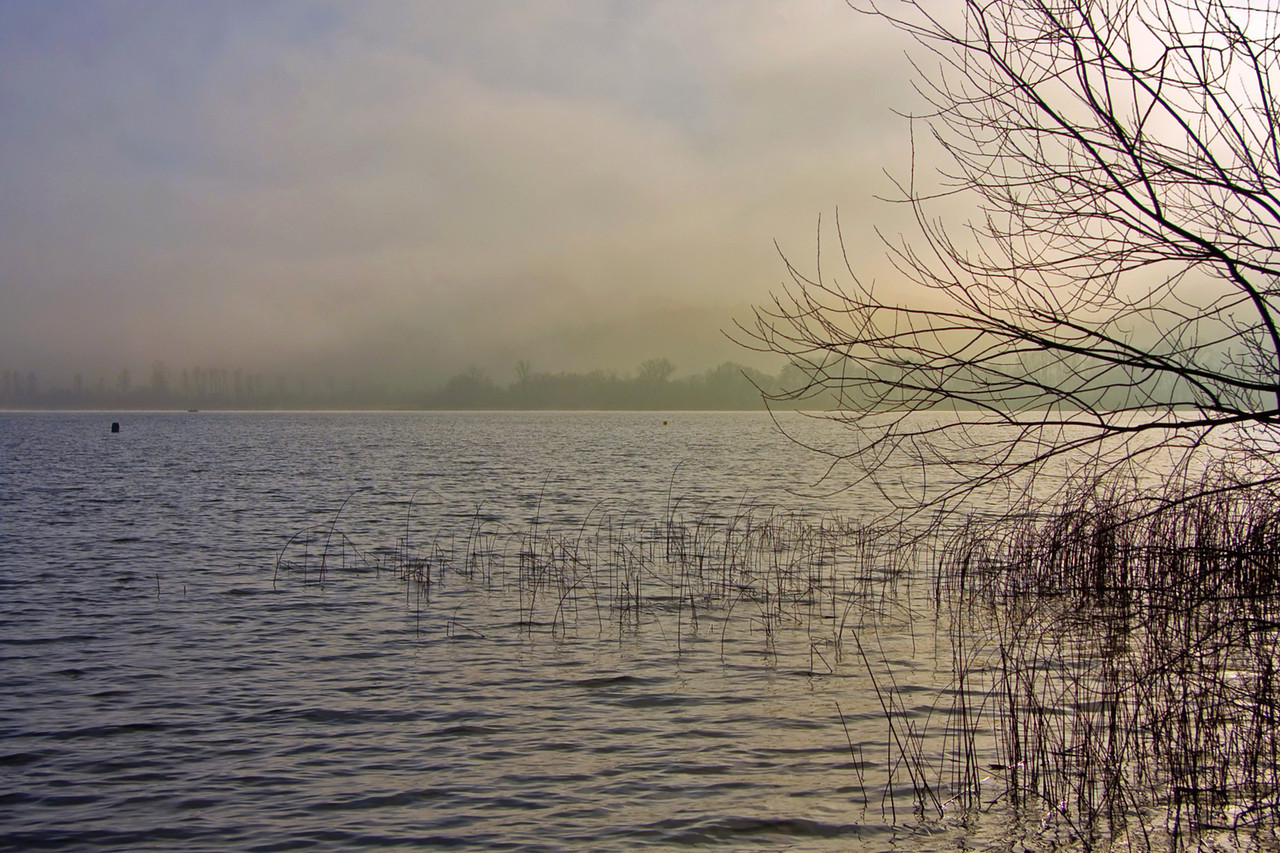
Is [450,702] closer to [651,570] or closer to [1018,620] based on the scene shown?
[1018,620]

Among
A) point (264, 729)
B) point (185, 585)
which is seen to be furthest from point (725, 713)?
point (185, 585)

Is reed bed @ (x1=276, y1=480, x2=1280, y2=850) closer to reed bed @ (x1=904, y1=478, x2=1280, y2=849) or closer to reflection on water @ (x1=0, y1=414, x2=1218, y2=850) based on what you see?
reed bed @ (x1=904, y1=478, x2=1280, y2=849)

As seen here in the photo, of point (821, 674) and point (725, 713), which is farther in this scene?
point (821, 674)

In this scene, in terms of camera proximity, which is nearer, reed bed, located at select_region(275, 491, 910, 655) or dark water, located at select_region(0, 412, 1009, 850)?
dark water, located at select_region(0, 412, 1009, 850)

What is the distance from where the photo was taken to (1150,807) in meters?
8.23

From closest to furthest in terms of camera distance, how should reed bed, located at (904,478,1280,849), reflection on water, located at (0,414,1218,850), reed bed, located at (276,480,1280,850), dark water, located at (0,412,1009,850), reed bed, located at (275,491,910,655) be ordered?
reed bed, located at (904,478,1280,849)
reed bed, located at (276,480,1280,850)
dark water, located at (0,412,1009,850)
reflection on water, located at (0,414,1218,850)
reed bed, located at (275,491,910,655)

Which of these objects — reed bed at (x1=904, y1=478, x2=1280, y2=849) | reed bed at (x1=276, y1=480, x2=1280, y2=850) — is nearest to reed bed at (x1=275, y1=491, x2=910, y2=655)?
reed bed at (x1=276, y1=480, x2=1280, y2=850)

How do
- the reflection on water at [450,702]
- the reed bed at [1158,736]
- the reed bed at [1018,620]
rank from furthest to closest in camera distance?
the reflection on water at [450,702]
the reed bed at [1018,620]
the reed bed at [1158,736]

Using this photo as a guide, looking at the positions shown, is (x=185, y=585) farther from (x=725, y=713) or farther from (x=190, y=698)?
(x=725, y=713)

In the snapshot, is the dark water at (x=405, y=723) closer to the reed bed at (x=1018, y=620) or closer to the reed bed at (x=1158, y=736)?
the reed bed at (x=1018, y=620)

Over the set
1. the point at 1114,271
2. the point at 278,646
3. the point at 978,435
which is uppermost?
the point at 1114,271

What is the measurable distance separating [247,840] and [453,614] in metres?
9.56

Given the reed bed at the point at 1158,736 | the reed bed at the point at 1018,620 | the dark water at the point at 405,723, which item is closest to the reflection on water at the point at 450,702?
the dark water at the point at 405,723

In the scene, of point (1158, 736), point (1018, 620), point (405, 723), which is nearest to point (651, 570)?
point (1018, 620)
